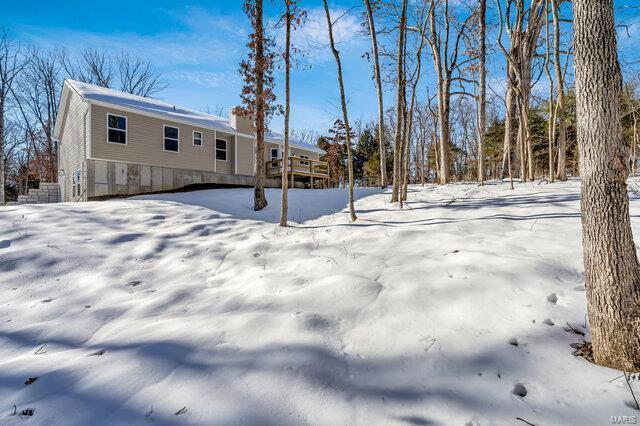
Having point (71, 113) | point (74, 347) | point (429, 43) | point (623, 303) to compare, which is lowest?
point (74, 347)

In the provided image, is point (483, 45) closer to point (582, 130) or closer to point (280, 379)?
point (582, 130)

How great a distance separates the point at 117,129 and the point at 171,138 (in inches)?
82.2

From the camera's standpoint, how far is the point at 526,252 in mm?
3090

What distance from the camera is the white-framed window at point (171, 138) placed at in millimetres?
13414

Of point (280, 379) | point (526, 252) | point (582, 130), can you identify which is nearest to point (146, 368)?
point (280, 379)

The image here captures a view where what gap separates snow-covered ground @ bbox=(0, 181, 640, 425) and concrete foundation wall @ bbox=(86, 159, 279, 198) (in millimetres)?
7413

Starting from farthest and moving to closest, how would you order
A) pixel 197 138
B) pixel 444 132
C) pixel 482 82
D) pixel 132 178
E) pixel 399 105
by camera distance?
pixel 197 138 → pixel 132 178 → pixel 444 132 → pixel 482 82 → pixel 399 105

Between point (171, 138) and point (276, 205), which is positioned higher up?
point (171, 138)

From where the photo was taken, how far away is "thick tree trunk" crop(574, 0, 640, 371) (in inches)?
63.9

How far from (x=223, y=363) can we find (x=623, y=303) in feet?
7.53

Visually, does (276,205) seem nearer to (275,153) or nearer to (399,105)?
(399,105)

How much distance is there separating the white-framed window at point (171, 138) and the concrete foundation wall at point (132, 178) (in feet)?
3.70

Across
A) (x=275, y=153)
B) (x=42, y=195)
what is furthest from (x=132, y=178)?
(x=275, y=153)

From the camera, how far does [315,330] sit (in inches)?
86.7
